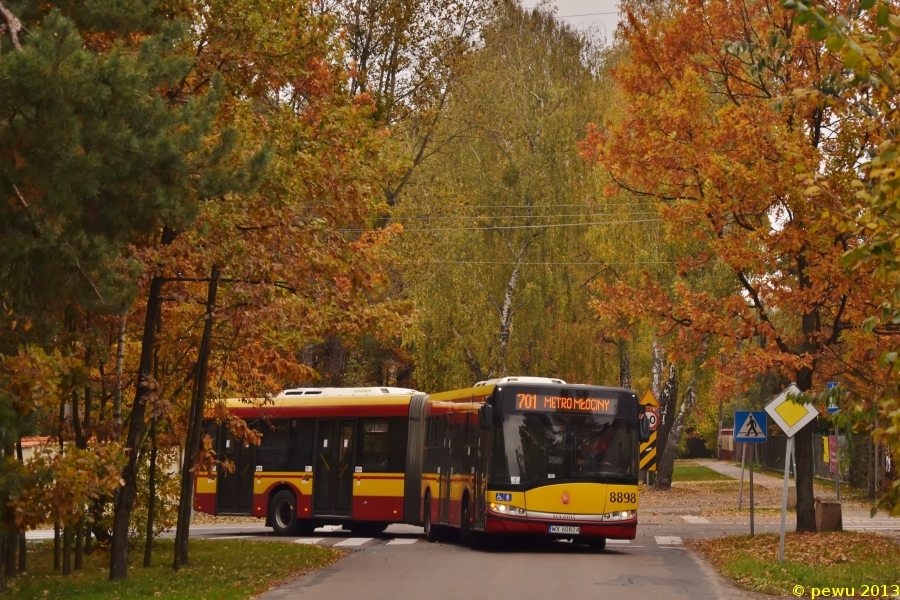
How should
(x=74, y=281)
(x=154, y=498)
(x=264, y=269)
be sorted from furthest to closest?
1. (x=154, y=498)
2. (x=264, y=269)
3. (x=74, y=281)

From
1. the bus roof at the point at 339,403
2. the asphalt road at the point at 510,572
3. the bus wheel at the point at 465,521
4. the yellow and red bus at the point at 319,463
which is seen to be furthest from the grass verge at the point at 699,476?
the bus wheel at the point at 465,521

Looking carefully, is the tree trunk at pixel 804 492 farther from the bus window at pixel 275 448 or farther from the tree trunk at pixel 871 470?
the tree trunk at pixel 871 470

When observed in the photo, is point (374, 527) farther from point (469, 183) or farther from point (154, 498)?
point (469, 183)

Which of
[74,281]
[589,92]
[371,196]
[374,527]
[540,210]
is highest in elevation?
[589,92]

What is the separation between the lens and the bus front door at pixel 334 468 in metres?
27.8

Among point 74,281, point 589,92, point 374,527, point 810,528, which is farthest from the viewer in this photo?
point 589,92

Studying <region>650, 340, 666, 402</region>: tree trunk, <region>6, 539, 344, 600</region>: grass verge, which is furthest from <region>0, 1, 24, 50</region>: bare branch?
<region>650, 340, 666, 402</region>: tree trunk

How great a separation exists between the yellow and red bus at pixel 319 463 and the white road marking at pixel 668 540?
5.40 m

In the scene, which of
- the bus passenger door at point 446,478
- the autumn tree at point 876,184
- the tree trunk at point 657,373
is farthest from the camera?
the tree trunk at point 657,373

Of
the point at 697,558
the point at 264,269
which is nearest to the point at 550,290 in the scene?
the point at 697,558

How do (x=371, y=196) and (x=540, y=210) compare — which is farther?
(x=540, y=210)

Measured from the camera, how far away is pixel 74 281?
13.4 meters

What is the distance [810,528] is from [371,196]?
1044cm

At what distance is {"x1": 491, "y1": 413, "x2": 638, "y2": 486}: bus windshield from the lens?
22.1 m
